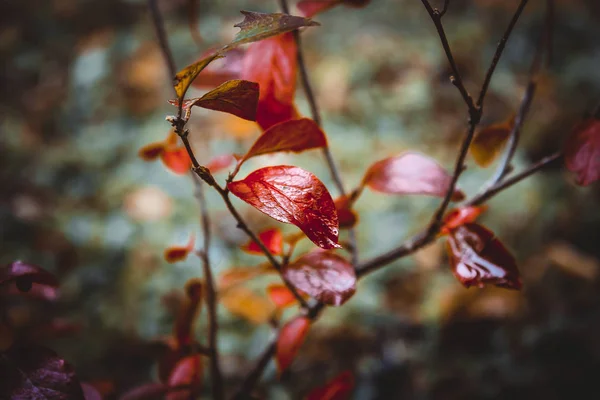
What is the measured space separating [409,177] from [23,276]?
1.65ft

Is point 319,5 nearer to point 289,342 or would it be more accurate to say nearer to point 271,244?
point 271,244

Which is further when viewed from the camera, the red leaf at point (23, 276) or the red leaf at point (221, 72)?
the red leaf at point (221, 72)

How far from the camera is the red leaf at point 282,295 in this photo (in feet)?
2.33

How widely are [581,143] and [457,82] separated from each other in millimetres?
219

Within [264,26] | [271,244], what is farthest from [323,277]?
[264,26]

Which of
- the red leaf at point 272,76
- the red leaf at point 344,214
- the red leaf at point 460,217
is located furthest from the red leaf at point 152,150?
the red leaf at point 460,217

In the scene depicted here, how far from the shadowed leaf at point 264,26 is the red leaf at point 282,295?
0.46m

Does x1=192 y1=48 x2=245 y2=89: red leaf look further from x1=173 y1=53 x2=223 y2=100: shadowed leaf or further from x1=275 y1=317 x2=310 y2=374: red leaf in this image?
x1=275 y1=317 x2=310 y2=374: red leaf

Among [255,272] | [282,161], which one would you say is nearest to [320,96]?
[282,161]

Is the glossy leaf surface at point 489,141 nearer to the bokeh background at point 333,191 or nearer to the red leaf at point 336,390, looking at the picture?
the bokeh background at point 333,191

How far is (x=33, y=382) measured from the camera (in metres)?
0.46

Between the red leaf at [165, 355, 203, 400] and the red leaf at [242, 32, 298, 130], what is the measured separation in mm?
397

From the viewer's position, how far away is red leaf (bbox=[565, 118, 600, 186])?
1.67ft

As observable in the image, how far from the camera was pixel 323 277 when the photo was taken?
52cm
